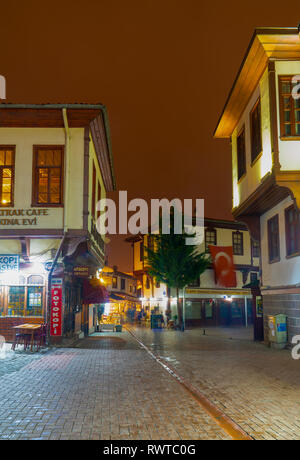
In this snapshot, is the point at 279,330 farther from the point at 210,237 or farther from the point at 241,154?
the point at 210,237

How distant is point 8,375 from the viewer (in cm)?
1096

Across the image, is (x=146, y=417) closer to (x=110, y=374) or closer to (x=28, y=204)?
(x=110, y=374)

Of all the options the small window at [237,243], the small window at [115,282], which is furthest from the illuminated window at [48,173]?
the small window at [115,282]

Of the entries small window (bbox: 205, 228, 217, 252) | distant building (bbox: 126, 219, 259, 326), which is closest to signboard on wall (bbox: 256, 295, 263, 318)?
distant building (bbox: 126, 219, 259, 326)

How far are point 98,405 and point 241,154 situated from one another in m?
14.5

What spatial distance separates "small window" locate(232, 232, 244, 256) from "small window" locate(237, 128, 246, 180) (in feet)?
77.7

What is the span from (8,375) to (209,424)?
6146 millimetres

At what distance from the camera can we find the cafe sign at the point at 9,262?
1747 centimetres

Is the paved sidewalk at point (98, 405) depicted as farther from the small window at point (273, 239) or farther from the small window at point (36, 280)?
the small window at point (273, 239)

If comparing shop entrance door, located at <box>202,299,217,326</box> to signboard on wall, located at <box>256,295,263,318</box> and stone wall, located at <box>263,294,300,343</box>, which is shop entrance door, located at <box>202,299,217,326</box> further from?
stone wall, located at <box>263,294,300,343</box>

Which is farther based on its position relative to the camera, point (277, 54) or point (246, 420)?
point (277, 54)
